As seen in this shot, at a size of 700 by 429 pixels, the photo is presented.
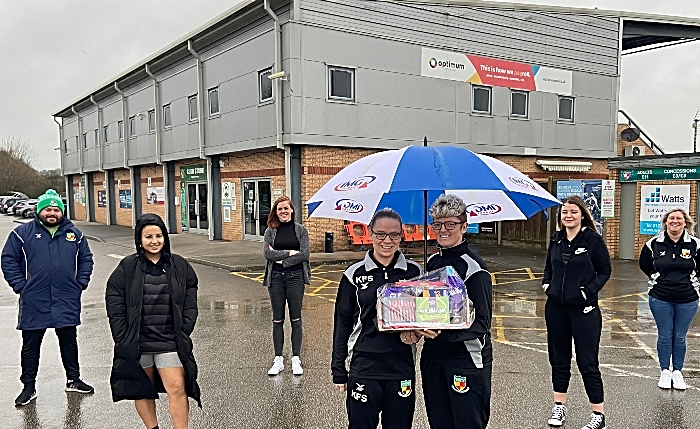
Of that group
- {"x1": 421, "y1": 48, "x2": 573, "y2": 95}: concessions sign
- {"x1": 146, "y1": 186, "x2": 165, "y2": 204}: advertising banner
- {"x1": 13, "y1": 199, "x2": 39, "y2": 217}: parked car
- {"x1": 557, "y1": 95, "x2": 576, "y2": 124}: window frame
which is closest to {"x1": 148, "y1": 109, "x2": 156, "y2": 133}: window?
{"x1": 146, "y1": 186, "x2": 165, "y2": 204}: advertising banner

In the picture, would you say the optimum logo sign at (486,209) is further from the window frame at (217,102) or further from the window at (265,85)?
the window frame at (217,102)

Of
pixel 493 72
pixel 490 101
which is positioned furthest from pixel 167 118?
pixel 493 72

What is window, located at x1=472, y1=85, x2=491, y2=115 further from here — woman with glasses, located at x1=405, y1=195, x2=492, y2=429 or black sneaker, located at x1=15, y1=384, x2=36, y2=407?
woman with glasses, located at x1=405, y1=195, x2=492, y2=429

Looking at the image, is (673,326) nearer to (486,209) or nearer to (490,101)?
(486,209)

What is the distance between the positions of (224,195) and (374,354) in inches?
721

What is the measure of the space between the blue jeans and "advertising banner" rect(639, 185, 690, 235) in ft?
31.8

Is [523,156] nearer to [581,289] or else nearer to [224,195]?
[224,195]

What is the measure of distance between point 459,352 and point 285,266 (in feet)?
9.15

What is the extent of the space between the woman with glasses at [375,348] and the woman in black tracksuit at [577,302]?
5.51 feet

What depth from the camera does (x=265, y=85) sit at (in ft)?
57.2

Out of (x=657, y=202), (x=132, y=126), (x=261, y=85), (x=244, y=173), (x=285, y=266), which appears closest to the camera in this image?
(x=285, y=266)

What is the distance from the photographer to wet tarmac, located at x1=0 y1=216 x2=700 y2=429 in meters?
4.64

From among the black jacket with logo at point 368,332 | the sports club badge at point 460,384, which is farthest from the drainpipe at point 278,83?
the sports club badge at point 460,384

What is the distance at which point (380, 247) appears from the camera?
10.6 ft
